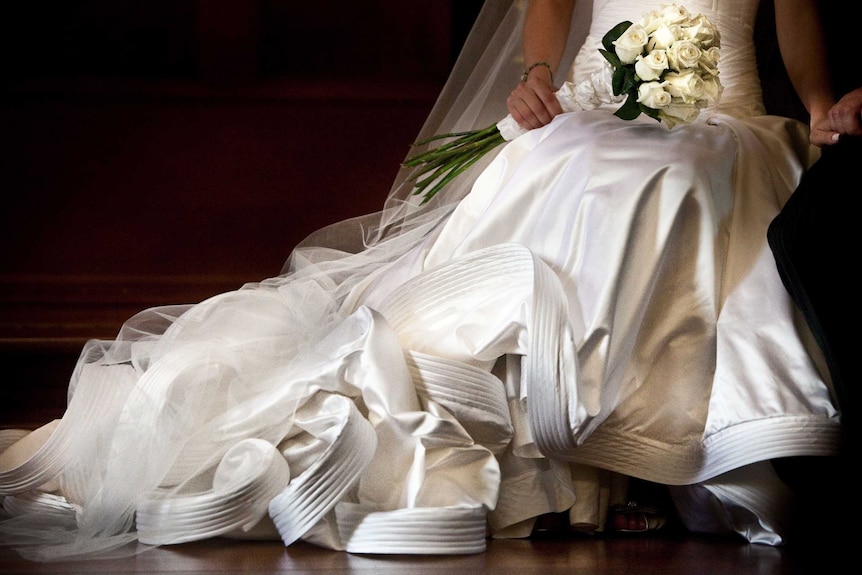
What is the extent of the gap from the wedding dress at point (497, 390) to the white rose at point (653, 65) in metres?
0.10

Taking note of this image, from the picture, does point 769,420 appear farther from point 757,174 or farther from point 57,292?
point 57,292

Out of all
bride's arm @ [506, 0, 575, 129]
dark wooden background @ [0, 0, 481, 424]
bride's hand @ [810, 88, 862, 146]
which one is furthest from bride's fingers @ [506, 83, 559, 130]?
dark wooden background @ [0, 0, 481, 424]

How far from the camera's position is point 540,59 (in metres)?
2.00

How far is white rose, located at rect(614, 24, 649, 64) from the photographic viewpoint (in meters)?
1.55

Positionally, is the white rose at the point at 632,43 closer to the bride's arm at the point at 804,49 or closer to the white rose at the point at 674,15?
the white rose at the point at 674,15

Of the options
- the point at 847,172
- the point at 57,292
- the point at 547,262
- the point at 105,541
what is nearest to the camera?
the point at 105,541

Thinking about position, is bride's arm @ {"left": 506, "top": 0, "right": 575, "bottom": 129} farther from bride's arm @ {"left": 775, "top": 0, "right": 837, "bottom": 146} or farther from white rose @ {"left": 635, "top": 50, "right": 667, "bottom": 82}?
bride's arm @ {"left": 775, "top": 0, "right": 837, "bottom": 146}

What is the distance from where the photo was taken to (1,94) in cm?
322

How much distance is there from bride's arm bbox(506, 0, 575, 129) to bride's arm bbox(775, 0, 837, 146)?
17.3 inches

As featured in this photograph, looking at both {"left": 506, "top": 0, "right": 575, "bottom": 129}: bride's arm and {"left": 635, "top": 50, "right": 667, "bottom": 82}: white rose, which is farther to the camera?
{"left": 506, "top": 0, "right": 575, "bottom": 129}: bride's arm

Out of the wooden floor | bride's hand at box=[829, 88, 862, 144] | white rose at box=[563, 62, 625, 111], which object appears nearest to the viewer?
the wooden floor

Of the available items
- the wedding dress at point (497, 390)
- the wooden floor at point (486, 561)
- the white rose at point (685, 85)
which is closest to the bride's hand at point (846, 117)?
the wedding dress at point (497, 390)

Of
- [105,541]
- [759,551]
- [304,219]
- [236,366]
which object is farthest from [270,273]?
[759,551]

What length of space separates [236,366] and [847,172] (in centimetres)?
94
